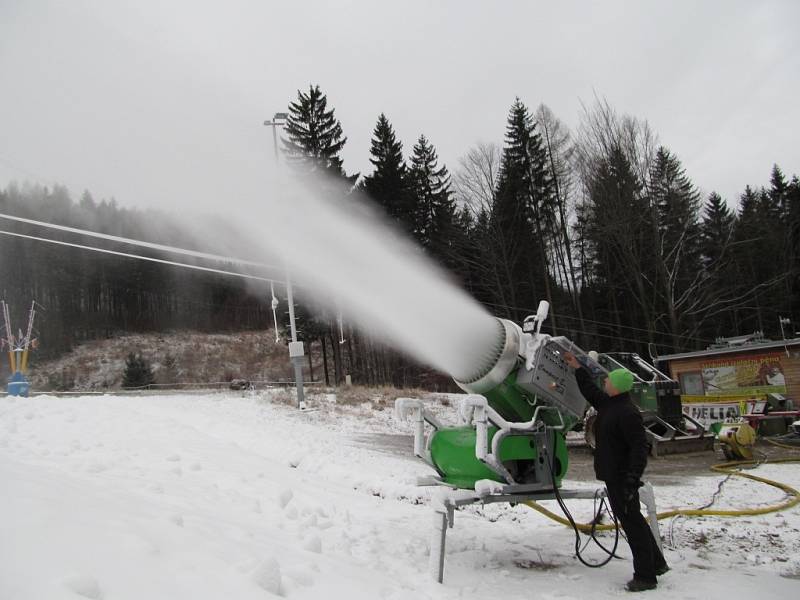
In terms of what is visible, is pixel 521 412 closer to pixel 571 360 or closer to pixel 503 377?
pixel 503 377

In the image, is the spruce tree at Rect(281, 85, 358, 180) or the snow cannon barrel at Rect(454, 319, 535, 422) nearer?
the snow cannon barrel at Rect(454, 319, 535, 422)

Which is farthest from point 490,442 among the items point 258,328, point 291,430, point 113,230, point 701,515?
point 258,328

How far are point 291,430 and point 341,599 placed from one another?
10.0m

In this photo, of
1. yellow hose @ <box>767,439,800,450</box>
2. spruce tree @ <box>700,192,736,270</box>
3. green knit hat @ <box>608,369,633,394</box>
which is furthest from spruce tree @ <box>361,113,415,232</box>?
green knit hat @ <box>608,369,633,394</box>

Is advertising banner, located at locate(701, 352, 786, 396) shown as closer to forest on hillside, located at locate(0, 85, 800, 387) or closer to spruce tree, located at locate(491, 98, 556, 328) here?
forest on hillside, located at locate(0, 85, 800, 387)

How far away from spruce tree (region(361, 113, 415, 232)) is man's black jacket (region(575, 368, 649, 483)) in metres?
32.6

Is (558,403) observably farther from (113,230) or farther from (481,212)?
(113,230)

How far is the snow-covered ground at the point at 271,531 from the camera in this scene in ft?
9.70

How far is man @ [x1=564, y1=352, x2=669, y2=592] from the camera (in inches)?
175

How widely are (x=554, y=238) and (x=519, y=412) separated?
33.0 meters

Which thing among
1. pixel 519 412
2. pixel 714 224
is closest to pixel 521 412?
pixel 519 412

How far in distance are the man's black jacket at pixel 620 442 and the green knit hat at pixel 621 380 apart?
0.30 ft

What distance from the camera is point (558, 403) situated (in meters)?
5.14

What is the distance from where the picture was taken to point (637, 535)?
177 inches
